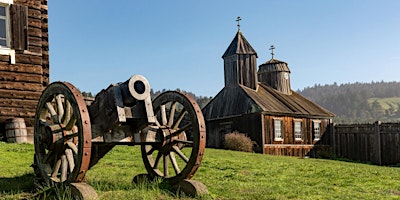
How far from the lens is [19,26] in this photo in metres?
13.6

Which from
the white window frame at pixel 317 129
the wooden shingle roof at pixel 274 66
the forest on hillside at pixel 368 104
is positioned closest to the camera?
the white window frame at pixel 317 129

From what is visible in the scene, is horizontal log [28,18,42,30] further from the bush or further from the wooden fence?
the wooden fence

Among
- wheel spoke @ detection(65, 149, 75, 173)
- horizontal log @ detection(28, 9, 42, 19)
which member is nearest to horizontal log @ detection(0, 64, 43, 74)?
horizontal log @ detection(28, 9, 42, 19)

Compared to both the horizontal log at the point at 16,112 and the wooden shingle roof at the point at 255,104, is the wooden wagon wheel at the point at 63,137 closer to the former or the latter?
the horizontal log at the point at 16,112

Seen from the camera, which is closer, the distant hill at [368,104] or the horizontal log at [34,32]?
the horizontal log at [34,32]

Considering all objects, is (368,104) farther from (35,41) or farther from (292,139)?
(35,41)

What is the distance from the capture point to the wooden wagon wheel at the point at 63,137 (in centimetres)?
513

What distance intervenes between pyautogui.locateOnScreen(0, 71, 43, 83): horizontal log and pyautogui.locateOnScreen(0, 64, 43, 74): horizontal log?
105 mm

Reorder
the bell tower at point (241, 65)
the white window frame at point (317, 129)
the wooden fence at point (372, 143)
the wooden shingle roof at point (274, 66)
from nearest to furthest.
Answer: the wooden fence at point (372, 143) < the bell tower at point (241, 65) < the white window frame at point (317, 129) < the wooden shingle roof at point (274, 66)

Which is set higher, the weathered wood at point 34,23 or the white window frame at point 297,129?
the weathered wood at point 34,23

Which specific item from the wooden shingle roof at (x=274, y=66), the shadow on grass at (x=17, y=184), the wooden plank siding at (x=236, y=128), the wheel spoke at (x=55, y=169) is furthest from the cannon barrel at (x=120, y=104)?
the wooden shingle roof at (x=274, y=66)

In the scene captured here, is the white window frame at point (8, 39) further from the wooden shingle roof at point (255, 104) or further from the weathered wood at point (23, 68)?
the wooden shingle roof at point (255, 104)

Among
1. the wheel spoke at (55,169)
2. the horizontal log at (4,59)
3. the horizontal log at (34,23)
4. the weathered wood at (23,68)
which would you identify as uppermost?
the horizontal log at (34,23)

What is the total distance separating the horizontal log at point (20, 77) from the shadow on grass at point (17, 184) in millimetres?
7366
